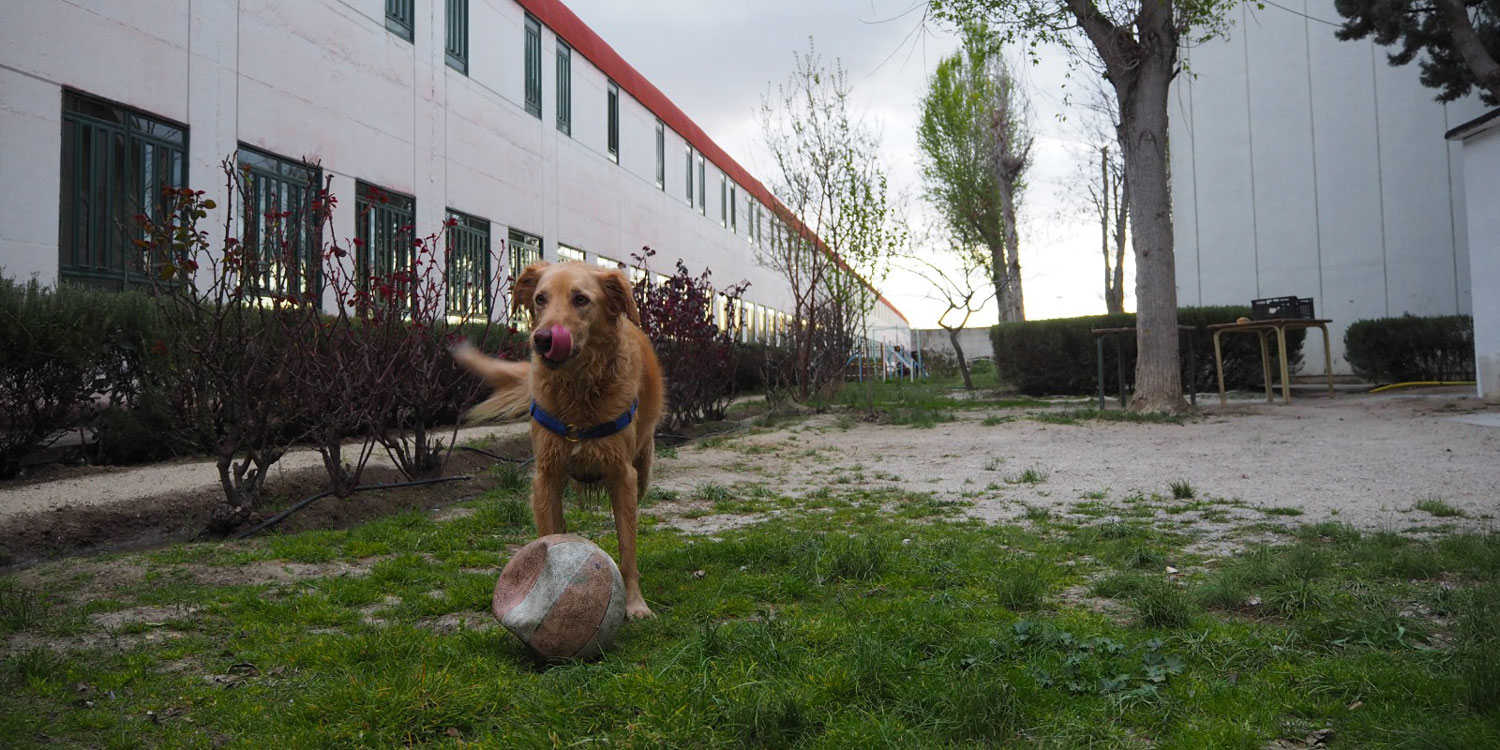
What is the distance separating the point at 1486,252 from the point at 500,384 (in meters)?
11.8

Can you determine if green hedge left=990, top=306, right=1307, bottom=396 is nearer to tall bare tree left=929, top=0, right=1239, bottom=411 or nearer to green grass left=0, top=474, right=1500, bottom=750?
tall bare tree left=929, top=0, right=1239, bottom=411

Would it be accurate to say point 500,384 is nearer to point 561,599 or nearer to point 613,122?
point 561,599

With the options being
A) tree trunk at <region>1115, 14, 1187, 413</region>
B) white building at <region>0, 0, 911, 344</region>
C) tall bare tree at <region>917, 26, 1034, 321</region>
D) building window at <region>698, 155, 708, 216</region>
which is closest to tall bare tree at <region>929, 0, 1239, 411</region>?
tree trunk at <region>1115, 14, 1187, 413</region>

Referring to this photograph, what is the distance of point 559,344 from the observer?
2.70 meters

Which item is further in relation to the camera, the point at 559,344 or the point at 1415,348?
the point at 1415,348

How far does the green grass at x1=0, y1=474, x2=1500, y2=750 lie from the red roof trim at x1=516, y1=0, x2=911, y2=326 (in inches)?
410

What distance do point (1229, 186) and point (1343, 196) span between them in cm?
207

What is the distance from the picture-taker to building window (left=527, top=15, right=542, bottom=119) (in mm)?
15359

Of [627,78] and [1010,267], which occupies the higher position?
[627,78]

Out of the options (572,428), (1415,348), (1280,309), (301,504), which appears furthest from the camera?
(1415,348)

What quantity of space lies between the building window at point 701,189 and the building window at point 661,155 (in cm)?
338

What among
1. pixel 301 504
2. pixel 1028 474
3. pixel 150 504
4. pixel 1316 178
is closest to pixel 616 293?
pixel 301 504

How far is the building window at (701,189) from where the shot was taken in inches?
1048

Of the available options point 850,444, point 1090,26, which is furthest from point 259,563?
point 1090,26
